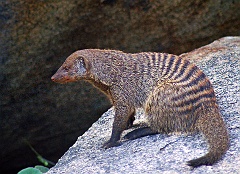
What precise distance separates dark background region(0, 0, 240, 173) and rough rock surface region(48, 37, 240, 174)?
0.86m

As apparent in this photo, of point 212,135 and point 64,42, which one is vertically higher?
point 64,42

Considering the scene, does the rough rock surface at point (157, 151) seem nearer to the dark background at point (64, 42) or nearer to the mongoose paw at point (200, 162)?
the mongoose paw at point (200, 162)

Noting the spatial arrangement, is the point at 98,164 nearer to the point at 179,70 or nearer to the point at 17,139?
the point at 179,70

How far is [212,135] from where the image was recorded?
9.14 feet

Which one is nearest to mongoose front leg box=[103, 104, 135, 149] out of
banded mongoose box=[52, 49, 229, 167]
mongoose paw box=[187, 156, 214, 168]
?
banded mongoose box=[52, 49, 229, 167]

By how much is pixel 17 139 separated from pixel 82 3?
127cm

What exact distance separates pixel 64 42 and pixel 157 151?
1.60m

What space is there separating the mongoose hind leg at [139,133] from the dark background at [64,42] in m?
1.28

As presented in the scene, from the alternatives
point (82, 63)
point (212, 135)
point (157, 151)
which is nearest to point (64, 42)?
point (82, 63)

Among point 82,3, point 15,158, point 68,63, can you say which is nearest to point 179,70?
point 68,63

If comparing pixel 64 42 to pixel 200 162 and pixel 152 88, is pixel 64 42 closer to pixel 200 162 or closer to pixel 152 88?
pixel 152 88

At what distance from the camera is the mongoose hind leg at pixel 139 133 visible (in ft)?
10.2

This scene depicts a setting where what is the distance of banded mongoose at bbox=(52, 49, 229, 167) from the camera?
2.96 meters

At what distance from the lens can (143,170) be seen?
2703 millimetres
